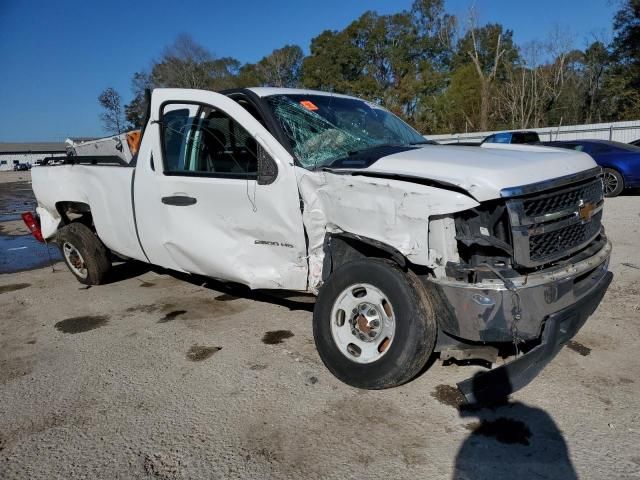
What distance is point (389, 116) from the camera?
475cm

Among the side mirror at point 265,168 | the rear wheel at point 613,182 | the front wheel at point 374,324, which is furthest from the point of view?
the rear wheel at point 613,182

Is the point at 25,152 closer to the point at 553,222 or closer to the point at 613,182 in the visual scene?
the point at 613,182

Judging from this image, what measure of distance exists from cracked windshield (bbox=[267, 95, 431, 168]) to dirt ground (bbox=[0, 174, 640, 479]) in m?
1.15

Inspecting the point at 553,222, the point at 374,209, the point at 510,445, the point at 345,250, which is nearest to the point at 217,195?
the point at 345,250

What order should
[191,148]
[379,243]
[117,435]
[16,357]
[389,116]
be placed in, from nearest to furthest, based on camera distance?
[117,435] < [379,243] < [16,357] < [191,148] < [389,116]

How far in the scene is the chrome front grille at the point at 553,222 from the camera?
2.67 m

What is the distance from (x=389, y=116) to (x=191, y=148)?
1893 mm

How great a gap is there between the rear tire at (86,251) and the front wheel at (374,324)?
11.2ft

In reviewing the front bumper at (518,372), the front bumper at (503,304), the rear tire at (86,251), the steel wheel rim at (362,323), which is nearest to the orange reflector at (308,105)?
the steel wheel rim at (362,323)

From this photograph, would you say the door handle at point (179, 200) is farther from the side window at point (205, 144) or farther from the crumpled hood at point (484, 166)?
the crumpled hood at point (484, 166)

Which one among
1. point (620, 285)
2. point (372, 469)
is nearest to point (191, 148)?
point (372, 469)

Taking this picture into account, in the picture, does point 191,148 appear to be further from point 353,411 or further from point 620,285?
point 620,285

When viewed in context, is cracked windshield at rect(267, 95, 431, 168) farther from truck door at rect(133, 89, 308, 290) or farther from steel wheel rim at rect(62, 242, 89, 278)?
steel wheel rim at rect(62, 242, 89, 278)

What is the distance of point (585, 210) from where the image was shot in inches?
124
